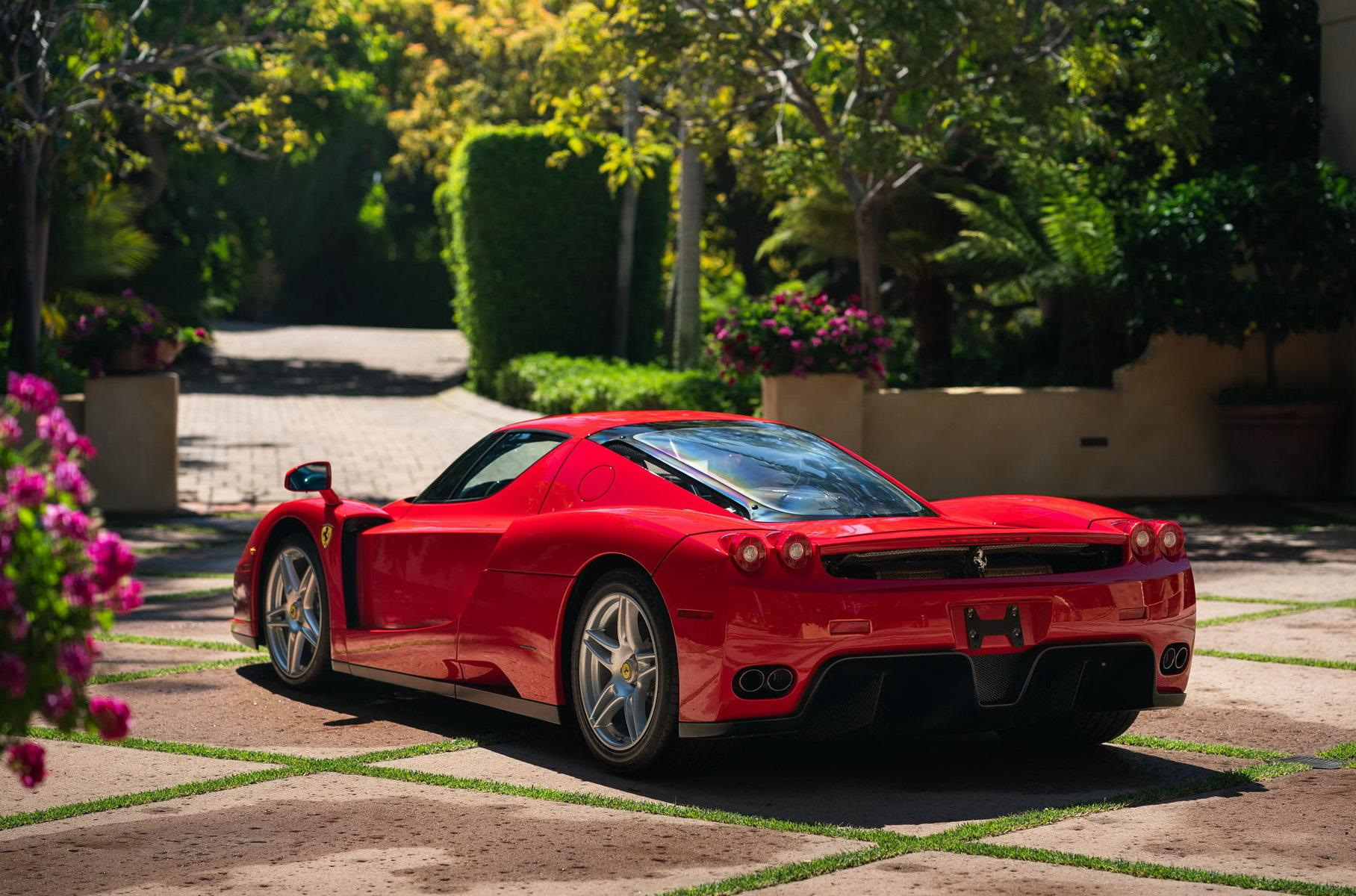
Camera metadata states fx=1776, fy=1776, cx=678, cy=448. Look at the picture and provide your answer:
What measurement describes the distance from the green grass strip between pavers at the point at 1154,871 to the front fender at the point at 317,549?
130 inches

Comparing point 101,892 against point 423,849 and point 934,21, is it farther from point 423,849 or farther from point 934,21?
point 934,21

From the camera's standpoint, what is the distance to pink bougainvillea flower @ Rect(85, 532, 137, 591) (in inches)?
117

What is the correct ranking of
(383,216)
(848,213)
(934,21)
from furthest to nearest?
1. (383,216)
2. (848,213)
3. (934,21)

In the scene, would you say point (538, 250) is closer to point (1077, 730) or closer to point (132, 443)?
point (132, 443)

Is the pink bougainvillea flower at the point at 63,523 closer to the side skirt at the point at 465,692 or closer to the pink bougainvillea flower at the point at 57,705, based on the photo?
the pink bougainvillea flower at the point at 57,705

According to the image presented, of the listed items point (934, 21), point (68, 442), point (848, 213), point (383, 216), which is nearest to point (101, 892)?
point (68, 442)

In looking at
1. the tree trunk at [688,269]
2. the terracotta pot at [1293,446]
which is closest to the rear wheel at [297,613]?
the terracotta pot at [1293,446]

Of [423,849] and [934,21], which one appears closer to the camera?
[423,849]

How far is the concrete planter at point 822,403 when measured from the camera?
52.7ft

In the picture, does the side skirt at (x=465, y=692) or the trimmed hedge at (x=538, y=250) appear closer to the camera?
the side skirt at (x=465, y=692)

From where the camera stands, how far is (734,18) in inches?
693

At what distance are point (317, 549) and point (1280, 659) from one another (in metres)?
4.43

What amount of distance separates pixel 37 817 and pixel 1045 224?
14388 mm

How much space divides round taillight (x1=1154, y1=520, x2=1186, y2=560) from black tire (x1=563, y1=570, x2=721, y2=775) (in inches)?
67.2
